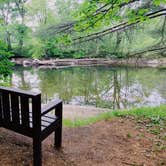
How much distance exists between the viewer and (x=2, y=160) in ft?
7.91

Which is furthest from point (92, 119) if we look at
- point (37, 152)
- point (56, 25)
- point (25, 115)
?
point (56, 25)

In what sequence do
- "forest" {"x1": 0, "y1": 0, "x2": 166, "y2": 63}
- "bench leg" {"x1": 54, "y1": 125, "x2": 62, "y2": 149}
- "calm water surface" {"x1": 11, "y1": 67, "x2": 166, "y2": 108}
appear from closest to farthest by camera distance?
"bench leg" {"x1": 54, "y1": 125, "x2": 62, "y2": 149}, "forest" {"x1": 0, "y1": 0, "x2": 166, "y2": 63}, "calm water surface" {"x1": 11, "y1": 67, "x2": 166, "y2": 108}

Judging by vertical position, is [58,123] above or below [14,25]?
below

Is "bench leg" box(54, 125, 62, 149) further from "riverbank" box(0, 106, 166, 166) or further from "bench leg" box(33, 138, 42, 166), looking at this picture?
"bench leg" box(33, 138, 42, 166)

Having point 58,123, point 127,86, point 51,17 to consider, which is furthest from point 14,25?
point 58,123

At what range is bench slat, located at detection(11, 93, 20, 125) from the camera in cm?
217

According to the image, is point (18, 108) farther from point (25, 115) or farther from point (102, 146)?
point (102, 146)

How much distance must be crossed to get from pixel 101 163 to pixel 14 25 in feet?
81.9

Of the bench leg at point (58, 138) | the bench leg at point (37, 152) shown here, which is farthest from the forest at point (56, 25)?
the bench leg at point (37, 152)

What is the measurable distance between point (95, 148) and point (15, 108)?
1.51m

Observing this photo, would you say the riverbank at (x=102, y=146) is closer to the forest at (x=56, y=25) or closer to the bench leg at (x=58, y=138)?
the bench leg at (x=58, y=138)

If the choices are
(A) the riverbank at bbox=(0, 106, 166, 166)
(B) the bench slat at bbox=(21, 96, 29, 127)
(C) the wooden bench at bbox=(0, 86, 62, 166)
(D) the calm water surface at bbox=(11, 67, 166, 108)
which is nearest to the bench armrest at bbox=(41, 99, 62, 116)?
(C) the wooden bench at bbox=(0, 86, 62, 166)

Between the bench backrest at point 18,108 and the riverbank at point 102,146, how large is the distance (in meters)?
0.49

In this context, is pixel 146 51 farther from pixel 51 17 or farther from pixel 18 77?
pixel 51 17
